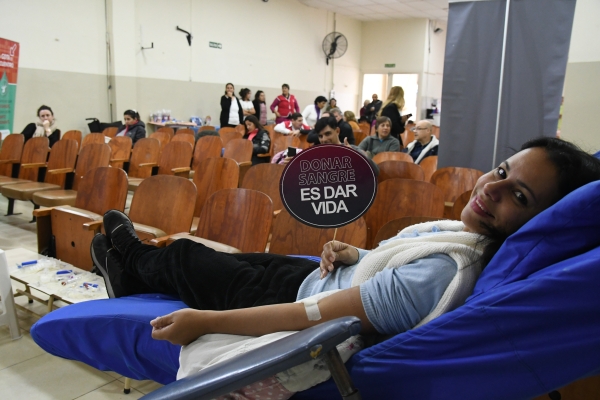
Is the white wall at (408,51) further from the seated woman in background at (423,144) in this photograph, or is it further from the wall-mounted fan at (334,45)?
the seated woman in background at (423,144)

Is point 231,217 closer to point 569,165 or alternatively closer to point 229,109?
point 569,165

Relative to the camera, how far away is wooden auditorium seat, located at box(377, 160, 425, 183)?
299cm

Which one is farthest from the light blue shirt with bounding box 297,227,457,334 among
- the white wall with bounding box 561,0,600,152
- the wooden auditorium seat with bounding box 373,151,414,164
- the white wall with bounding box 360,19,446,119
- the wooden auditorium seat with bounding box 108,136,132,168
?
the white wall with bounding box 360,19,446,119

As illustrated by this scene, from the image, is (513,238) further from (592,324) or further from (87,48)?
(87,48)

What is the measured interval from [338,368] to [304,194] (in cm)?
57

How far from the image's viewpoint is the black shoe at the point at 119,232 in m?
1.71

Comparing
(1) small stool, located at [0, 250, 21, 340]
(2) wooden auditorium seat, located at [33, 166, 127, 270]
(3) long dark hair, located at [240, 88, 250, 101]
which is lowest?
(1) small stool, located at [0, 250, 21, 340]

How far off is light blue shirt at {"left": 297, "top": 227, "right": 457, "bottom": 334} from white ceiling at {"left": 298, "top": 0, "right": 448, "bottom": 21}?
10730 millimetres

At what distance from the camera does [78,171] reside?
4012mm

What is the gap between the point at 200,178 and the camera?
129 inches

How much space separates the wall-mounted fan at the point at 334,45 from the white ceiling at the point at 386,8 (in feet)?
2.22

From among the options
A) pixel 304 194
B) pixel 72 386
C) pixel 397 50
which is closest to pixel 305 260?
pixel 304 194

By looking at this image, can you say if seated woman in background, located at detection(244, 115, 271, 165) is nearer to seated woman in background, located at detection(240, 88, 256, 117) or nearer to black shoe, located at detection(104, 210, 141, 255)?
black shoe, located at detection(104, 210, 141, 255)

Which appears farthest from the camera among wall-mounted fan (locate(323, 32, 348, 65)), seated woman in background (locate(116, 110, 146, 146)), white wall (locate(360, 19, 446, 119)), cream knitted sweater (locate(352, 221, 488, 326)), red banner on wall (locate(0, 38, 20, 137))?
white wall (locate(360, 19, 446, 119))
